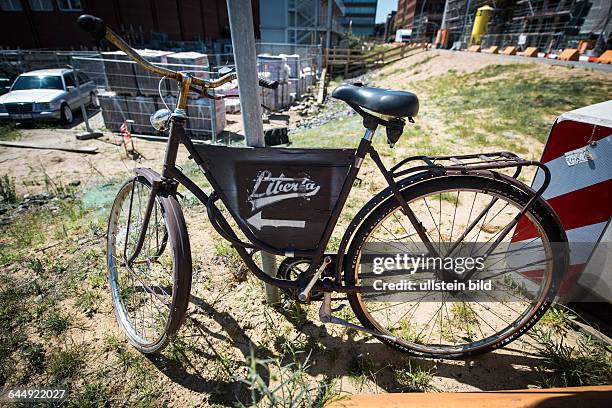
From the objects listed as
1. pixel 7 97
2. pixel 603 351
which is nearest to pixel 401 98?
pixel 603 351

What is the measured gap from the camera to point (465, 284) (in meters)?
2.07

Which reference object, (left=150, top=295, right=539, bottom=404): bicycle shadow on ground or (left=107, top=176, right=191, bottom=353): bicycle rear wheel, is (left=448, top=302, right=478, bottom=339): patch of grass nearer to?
(left=150, top=295, right=539, bottom=404): bicycle shadow on ground

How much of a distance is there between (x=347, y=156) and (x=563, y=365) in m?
2.00

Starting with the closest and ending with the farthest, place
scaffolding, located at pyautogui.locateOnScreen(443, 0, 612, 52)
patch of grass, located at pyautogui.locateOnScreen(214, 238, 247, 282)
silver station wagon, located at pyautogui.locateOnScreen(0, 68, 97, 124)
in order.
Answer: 1. patch of grass, located at pyautogui.locateOnScreen(214, 238, 247, 282)
2. silver station wagon, located at pyautogui.locateOnScreen(0, 68, 97, 124)
3. scaffolding, located at pyautogui.locateOnScreen(443, 0, 612, 52)

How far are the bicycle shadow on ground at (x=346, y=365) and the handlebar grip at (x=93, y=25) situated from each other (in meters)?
1.95

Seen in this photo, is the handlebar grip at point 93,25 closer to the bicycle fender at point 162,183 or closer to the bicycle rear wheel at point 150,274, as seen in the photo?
the bicycle fender at point 162,183

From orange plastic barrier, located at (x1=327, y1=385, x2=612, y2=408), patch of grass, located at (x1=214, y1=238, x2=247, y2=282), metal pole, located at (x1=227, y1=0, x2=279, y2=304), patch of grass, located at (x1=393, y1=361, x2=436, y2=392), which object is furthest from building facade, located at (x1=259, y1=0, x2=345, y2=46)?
orange plastic barrier, located at (x1=327, y1=385, x2=612, y2=408)

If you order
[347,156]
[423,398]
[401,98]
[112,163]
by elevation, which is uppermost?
[401,98]

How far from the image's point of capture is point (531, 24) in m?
33.4

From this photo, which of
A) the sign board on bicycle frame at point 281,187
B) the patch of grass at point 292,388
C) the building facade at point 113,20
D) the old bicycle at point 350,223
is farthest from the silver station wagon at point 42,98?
the building facade at point 113,20

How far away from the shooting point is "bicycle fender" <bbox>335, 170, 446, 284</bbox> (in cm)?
176

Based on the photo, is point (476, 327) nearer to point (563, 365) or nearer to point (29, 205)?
point (563, 365)

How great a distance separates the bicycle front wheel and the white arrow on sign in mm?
396

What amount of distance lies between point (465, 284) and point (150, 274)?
8.94ft
